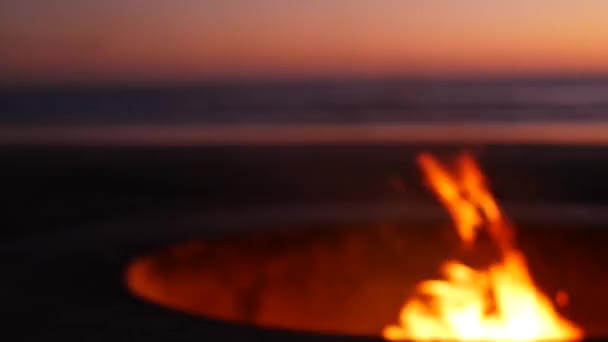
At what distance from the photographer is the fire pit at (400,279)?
20.2ft

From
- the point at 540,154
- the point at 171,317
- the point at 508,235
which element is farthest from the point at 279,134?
the point at 171,317

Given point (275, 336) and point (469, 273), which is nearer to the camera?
point (275, 336)

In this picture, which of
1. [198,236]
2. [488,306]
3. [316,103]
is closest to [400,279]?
[488,306]

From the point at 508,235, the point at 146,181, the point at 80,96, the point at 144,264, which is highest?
the point at 80,96

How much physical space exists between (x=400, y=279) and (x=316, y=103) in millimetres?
31212

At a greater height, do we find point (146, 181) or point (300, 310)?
point (146, 181)

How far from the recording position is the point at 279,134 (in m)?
24.5

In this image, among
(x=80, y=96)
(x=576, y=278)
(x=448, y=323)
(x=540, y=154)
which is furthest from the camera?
(x=80, y=96)

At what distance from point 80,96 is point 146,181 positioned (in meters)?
29.6

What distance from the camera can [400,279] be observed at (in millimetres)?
Answer: 6891

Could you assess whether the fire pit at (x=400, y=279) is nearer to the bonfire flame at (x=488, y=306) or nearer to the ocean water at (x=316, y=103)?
the bonfire flame at (x=488, y=306)

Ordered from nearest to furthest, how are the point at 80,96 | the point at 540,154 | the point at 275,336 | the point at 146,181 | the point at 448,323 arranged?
the point at 275,336 < the point at 448,323 < the point at 146,181 < the point at 540,154 < the point at 80,96

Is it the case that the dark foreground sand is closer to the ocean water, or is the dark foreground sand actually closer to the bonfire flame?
the bonfire flame

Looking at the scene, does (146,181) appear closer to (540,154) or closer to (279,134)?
(540,154)
